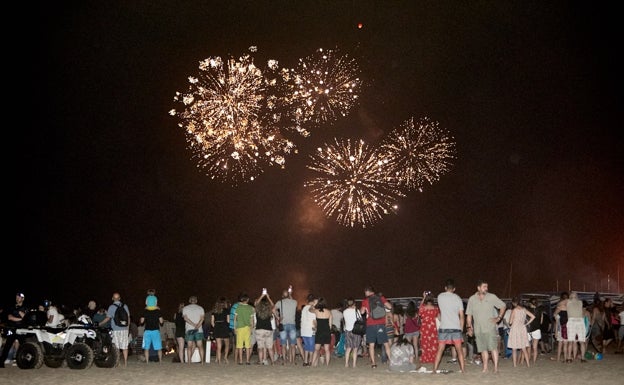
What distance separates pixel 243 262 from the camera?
197 ft

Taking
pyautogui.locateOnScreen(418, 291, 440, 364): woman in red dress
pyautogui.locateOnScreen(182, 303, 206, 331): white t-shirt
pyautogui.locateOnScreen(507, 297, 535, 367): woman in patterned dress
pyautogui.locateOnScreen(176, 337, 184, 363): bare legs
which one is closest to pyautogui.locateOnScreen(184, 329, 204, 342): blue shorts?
pyautogui.locateOnScreen(182, 303, 206, 331): white t-shirt

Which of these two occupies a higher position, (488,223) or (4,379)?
(488,223)

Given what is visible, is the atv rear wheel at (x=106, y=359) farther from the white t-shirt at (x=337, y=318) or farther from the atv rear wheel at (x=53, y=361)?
the white t-shirt at (x=337, y=318)

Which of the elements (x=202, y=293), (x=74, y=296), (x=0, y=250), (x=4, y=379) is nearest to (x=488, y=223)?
(x=202, y=293)

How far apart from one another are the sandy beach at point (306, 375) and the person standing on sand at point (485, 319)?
17.7 inches

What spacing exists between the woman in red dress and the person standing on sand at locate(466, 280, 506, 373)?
146 cm

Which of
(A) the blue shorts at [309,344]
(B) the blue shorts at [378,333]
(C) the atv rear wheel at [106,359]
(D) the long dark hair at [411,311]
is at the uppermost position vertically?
(D) the long dark hair at [411,311]

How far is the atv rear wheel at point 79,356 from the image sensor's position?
15367 millimetres

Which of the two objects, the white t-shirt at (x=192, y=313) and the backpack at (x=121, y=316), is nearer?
the backpack at (x=121, y=316)

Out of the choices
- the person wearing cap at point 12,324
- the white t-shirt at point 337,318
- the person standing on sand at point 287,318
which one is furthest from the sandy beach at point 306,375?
the white t-shirt at point 337,318

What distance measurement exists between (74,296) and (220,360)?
3121cm

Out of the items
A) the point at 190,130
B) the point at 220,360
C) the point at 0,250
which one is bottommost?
the point at 220,360

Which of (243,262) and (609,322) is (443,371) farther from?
(243,262)

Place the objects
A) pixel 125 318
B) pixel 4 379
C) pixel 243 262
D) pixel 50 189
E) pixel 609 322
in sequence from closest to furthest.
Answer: pixel 4 379
pixel 125 318
pixel 609 322
pixel 50 189
pixel 243 262
